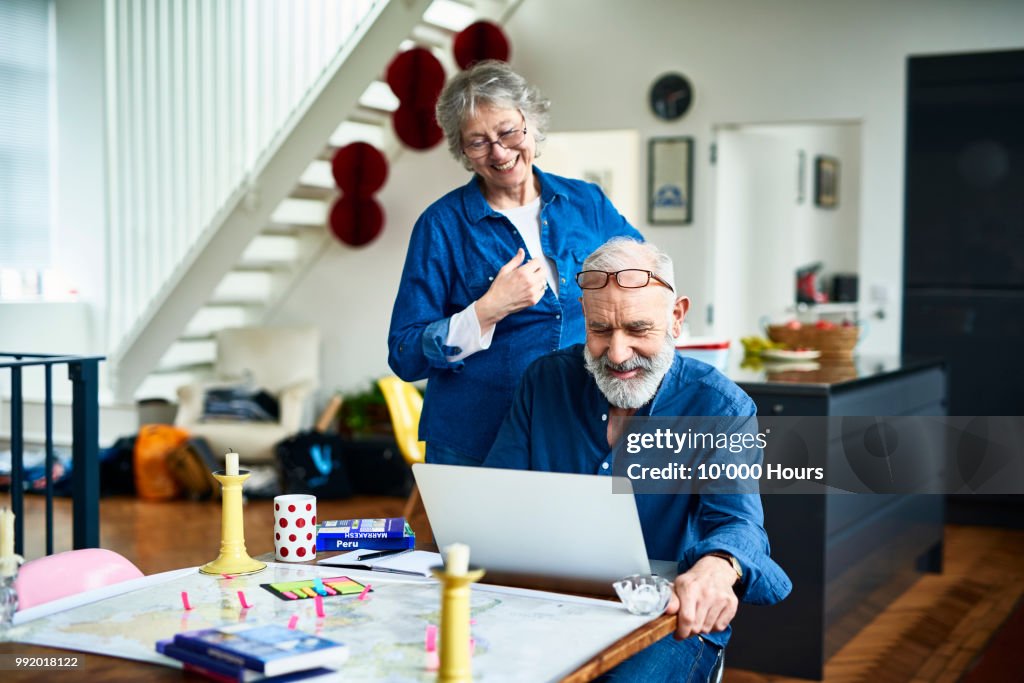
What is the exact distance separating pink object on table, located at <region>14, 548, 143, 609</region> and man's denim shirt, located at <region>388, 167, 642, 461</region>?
71 cm

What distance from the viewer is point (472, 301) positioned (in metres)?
2.45

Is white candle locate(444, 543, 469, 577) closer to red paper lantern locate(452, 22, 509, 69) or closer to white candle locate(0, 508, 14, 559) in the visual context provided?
white candle locate(0, 508, 14, 559)

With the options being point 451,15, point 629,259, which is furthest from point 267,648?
point 451,15

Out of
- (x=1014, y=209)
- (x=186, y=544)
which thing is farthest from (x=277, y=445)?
(x=1014, y=209)

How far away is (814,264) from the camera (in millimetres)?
8828

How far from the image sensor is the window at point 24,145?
7516 mm

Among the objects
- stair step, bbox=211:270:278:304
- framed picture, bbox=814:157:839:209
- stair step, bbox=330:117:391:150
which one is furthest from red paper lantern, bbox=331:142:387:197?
framed picture, bbox=814:157:839:209

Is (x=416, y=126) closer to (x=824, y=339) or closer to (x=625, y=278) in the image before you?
(x=824, y=339)

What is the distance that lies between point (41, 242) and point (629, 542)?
6.94 meters

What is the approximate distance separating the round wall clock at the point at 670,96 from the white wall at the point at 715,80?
5 cm

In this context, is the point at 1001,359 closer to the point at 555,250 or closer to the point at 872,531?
the point at 872,531

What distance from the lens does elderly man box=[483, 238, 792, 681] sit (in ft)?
6.08

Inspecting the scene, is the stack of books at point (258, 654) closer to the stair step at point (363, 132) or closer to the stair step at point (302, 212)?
the stair step at point (363, 132)

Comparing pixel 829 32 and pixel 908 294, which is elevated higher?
pixel 829 32
